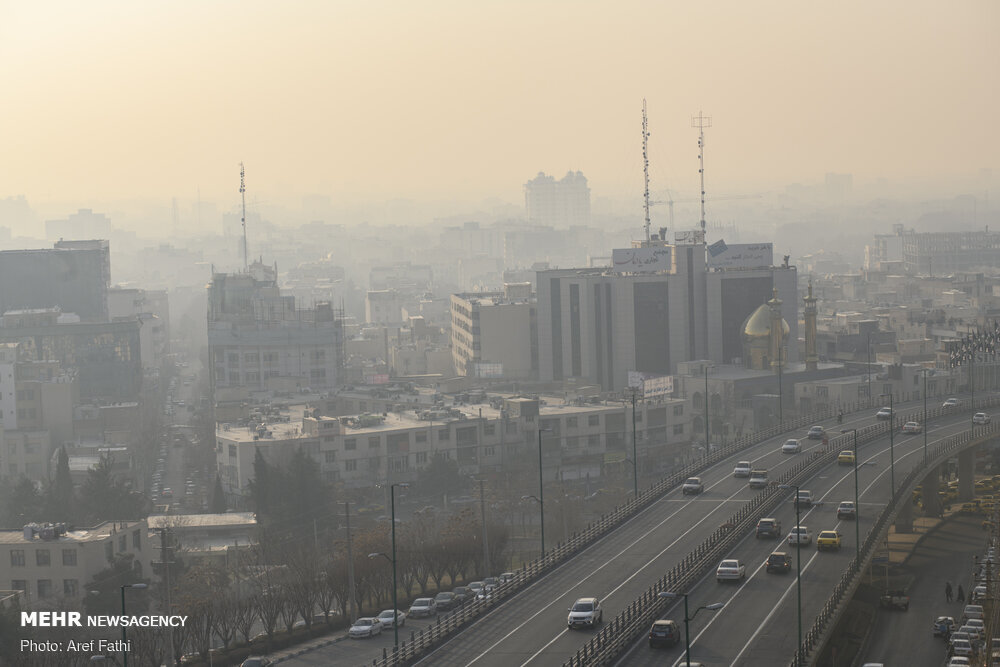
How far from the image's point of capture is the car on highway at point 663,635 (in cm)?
1833

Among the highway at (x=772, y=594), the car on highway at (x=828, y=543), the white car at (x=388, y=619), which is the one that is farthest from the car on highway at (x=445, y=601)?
the car on highway at (x=828, y=543)

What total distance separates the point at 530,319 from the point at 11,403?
20.8 metres

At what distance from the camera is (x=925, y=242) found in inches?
5027

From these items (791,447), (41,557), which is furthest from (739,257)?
(41,557)

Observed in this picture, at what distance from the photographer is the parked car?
80.9 feet

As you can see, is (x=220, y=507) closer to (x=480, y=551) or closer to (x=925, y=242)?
(x=480, y=551)

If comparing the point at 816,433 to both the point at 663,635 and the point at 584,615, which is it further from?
the point at 663,635

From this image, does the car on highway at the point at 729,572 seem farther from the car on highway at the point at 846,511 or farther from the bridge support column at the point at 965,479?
the bridge support column at the point at 965,479

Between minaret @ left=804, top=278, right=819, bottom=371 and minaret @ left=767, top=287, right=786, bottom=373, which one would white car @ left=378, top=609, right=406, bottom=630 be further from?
minaret @ left=804, top=278, right=819, bottom=371

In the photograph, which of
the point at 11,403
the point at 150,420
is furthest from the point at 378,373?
the point at 11,403

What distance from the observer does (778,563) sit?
22250 mm

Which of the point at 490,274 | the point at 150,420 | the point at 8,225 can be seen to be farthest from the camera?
the point at 8,225

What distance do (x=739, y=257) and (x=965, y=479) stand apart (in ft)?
61.6

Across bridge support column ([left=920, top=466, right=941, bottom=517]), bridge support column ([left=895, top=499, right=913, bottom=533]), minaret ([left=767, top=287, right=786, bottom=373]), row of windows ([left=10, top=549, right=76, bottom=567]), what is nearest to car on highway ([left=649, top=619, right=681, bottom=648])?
row of windows ([left=10, top=549, right=76, bottom=567])
